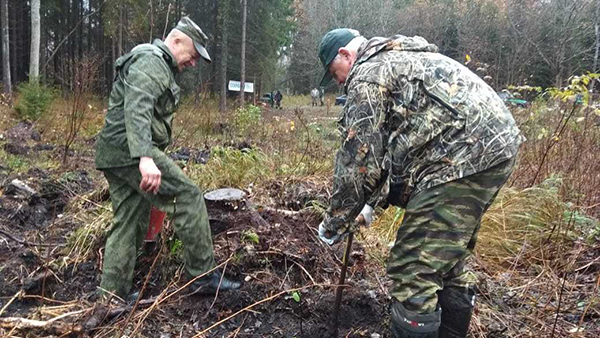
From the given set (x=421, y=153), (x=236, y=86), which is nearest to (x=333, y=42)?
(x=421, y=153)

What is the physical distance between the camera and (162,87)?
2654mm

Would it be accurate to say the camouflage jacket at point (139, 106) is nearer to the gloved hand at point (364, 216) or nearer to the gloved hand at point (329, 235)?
the gloved hand at point (329, 235)

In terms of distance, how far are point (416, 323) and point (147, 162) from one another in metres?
1.70

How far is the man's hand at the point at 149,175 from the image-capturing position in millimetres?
2449

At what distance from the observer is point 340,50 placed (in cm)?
208

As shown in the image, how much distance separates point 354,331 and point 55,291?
2135mm

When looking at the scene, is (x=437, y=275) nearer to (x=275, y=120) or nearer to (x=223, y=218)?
(x=223, y=218)

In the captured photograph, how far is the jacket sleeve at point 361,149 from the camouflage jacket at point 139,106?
4.02 ft

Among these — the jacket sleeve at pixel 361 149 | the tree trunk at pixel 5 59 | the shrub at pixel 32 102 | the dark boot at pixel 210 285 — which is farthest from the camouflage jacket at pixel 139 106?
the tree trunk at pixel 5 59

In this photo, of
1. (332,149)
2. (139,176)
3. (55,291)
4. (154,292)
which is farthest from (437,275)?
(332,149)

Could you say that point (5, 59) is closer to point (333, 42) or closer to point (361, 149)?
point (333, 42)

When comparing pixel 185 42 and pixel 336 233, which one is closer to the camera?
pixel 336 233

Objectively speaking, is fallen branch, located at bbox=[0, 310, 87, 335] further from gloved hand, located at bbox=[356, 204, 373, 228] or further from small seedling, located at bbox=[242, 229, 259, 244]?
gloved hand, located at bbox=[356, 204, 373, 228]

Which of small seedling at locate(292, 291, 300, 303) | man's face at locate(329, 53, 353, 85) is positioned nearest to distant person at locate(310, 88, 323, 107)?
small seedling at locate(292, 291, 300, 303)
